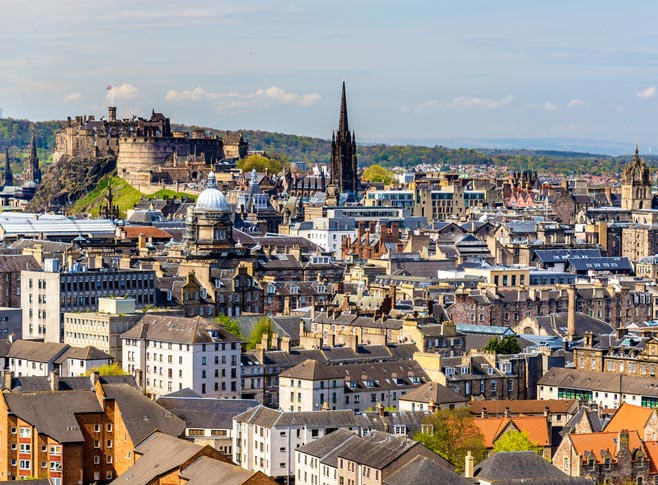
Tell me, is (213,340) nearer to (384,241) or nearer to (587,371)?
(587,371)

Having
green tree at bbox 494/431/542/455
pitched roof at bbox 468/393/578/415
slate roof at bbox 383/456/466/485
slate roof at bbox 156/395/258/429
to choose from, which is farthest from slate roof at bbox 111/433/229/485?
pitched roof at bbox 468/393/578/415

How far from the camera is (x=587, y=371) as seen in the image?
116312 millimetres

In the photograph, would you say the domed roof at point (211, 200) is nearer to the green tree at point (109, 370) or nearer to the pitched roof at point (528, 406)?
the green tree at point (109, 370)

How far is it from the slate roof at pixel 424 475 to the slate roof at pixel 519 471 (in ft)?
5.14

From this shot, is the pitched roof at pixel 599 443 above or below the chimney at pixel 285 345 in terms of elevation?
below

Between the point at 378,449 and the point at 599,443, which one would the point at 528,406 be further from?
the point at 378,449

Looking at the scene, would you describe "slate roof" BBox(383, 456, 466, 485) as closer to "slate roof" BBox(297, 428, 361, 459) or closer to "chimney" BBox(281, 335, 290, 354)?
"slate roof" BBox(297, 428, 361, 459)

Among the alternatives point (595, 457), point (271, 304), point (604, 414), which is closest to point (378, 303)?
point (271, 304)

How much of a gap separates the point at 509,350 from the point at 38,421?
3807 cm

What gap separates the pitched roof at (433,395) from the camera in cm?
10588

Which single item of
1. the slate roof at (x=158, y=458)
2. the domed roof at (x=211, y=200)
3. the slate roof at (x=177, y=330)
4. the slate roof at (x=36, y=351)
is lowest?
the slate roof at (x=158, y=458)

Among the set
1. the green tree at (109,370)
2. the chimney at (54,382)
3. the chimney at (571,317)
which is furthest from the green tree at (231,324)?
the chimney at (571,317)

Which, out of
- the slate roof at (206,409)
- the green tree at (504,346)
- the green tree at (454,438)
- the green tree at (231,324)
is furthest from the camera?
the green tree at (231,324)

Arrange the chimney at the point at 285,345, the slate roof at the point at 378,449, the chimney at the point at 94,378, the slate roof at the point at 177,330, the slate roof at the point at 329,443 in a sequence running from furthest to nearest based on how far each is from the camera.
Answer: the chimney at the point at 285,345
the slate roof at the point at 177,330
the chimney at the point at 94,378
the slate roof at the point at 329,443
the slate roof at the point at 378,449
